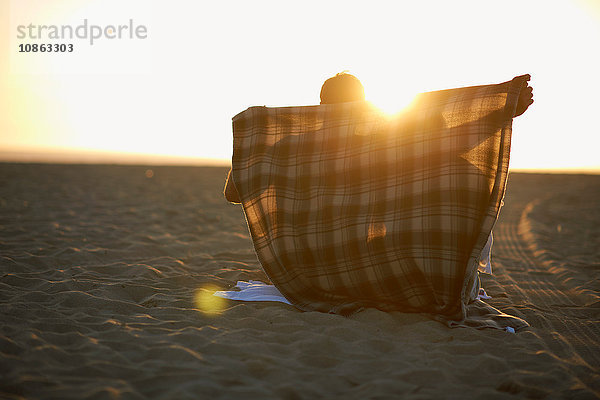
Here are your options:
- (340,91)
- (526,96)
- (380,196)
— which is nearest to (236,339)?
(380,196)

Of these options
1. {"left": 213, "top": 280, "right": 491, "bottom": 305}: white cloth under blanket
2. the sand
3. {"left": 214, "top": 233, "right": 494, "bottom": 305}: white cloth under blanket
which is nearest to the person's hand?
{"left": 214, "top": 233, "right": 494, "bottom": 305}: white cloth under blanket

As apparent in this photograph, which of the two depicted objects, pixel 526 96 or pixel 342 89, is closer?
pixel 526 96

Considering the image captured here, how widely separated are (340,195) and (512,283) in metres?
2.62

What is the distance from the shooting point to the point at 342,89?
3.60 meters

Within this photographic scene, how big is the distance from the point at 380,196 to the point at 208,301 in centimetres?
166

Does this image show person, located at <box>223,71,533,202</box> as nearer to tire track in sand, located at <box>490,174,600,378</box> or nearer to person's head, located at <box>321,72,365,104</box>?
person's head, located at <box>321,72,365,104</box>

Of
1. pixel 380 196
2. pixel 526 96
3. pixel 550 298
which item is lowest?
pixel 550 298

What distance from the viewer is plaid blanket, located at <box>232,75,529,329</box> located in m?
3.07

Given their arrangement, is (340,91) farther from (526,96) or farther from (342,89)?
(526,96)

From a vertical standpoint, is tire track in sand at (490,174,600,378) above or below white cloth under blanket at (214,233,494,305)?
below

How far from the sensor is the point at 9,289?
3723mm

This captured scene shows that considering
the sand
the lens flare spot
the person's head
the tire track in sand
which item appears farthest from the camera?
the person's head

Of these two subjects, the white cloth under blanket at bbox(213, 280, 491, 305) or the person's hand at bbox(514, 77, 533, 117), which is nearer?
the person's hand at bbox(514, 77, 533, 117)

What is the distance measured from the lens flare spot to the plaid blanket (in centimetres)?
51
